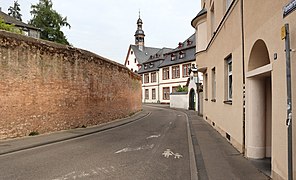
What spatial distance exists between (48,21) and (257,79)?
52.1 meters

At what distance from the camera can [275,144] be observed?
5.26m

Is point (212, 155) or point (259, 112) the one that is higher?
point (259, 112)

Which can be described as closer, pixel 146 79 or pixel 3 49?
pixel 3 49

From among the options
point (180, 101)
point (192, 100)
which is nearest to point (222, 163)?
point (192, 100)

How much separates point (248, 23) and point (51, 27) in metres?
51.2

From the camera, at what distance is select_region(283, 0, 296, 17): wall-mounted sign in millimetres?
4137

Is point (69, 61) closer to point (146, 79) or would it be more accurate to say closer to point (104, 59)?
point (104, 59)

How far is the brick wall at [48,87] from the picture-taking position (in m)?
10.5

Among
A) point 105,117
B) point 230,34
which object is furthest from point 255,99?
point 105,117

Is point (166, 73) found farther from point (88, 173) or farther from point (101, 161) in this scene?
point (88, 173)

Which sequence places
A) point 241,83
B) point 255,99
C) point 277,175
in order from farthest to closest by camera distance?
1. point 241,83
2. point 255,99
3. point 277,175

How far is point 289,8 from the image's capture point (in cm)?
430

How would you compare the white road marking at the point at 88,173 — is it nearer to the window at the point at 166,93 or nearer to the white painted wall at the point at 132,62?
the window at the point at 166,93

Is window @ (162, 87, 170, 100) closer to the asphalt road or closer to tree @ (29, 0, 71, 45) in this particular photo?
tree @ (29, 0, 71, 45)
